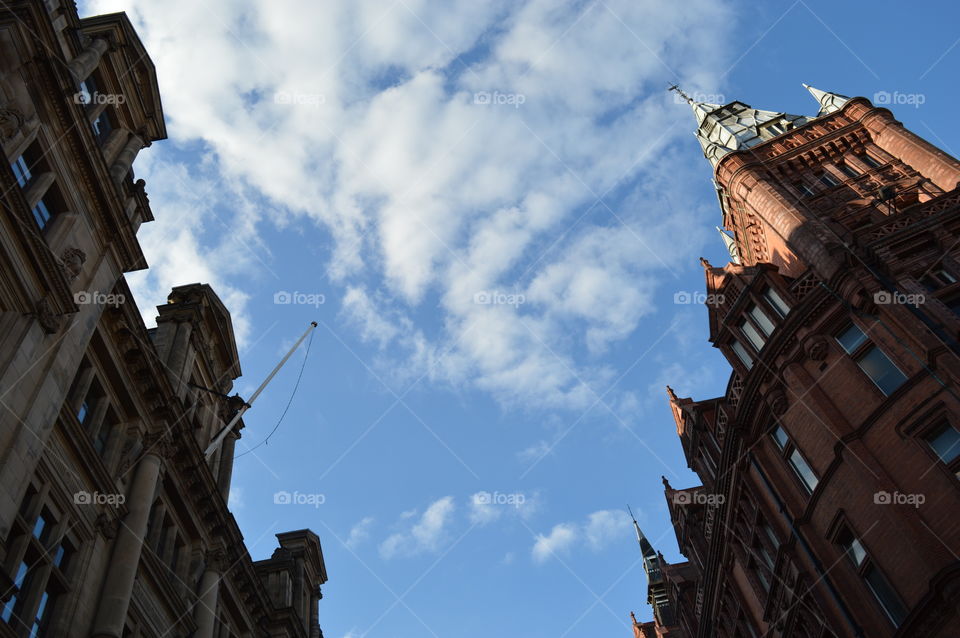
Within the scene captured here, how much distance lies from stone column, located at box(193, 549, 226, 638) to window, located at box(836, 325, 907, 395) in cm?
2650

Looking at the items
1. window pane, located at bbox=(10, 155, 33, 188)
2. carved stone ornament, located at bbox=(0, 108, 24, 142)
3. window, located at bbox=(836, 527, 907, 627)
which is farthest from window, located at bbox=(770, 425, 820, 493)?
carved stone ornament, located at bbox=(0, 108, 24, 142)

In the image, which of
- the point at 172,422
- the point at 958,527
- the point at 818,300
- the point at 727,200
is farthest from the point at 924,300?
the point at 172,422

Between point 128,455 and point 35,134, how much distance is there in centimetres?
1040

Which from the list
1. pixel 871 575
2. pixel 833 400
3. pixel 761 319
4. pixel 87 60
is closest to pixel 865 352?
pixel 833 400

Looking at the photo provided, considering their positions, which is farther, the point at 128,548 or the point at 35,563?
the point at 128,548

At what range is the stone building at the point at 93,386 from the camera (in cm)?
1988

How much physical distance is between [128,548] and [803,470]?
88.0 ft

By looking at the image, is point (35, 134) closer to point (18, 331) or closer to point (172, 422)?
point (18, 331)

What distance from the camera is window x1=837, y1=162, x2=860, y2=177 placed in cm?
4644

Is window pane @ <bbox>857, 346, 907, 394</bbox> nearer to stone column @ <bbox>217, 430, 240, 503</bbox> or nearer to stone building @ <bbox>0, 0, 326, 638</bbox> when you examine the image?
stone building @ <bbox>0, 0, 326, 638</bbox>

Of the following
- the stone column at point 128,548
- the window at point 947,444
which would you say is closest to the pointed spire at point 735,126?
the window at point 947,444

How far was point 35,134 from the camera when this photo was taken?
2227 cm

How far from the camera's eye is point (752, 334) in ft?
126

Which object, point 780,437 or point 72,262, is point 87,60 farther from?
point 780,437
